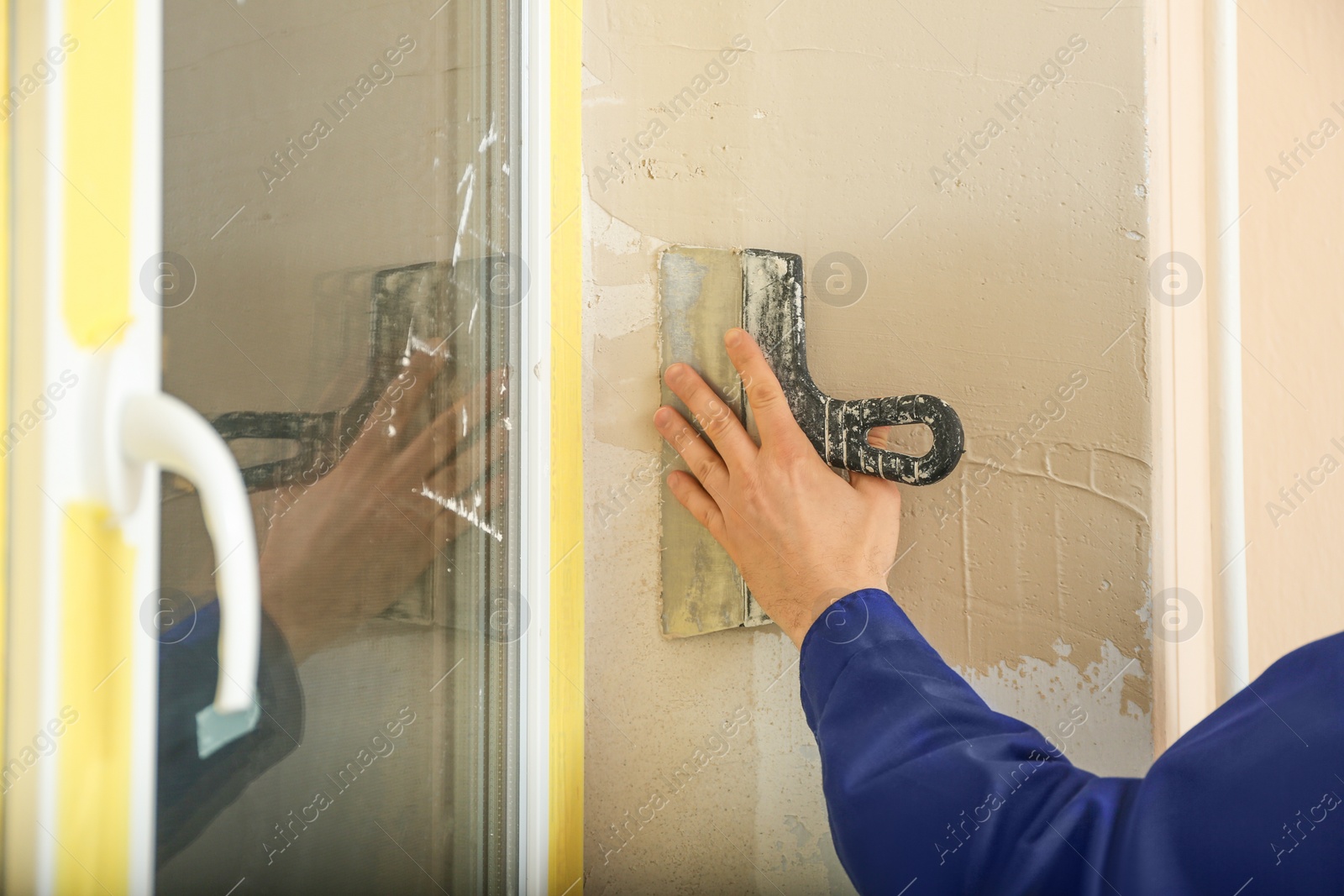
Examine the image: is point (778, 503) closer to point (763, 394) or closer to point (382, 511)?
point (763, 394)

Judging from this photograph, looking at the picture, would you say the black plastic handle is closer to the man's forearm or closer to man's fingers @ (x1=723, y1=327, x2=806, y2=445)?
man's fingers @ (x1=723, y1=327, x2=806, y2=445)

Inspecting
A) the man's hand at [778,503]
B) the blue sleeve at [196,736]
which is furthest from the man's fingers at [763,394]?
the blue sleeve at [196,736]

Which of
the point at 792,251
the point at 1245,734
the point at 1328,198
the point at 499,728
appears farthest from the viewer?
the point at 1328,198

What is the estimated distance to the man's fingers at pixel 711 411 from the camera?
0.64m

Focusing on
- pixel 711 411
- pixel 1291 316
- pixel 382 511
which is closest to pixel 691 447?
pixel 711 411

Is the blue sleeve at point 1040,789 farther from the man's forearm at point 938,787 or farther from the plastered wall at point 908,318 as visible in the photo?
the plastered wall at point 908,318

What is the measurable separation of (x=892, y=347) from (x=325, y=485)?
51 centimetres

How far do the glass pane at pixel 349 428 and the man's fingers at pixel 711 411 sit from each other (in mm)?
152

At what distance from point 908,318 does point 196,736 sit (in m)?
0.63

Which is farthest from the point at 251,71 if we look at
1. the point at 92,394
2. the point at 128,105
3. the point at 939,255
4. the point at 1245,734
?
the point at 1245,734

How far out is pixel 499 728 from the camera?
584 mm

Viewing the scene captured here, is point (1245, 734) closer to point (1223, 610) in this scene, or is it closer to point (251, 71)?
point (1223, 610)

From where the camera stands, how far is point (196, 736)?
1.12ft

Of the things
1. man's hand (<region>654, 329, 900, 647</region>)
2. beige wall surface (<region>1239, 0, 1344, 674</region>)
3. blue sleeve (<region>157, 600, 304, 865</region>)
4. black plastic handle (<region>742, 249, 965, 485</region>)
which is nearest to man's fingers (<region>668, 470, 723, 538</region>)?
man's hand (<region>654, 329, 900, 647</region>)
